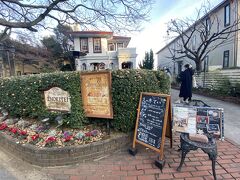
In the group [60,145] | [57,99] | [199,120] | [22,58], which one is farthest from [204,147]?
[22,58]

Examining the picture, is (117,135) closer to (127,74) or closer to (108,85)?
(108,85)

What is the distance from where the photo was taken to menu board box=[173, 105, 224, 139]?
105 inches

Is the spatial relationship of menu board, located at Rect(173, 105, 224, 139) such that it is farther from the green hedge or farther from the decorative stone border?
the decorative stone border

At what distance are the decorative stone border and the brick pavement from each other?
0.11m

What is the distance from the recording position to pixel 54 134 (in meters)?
3.57

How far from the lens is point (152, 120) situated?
319 centimetres

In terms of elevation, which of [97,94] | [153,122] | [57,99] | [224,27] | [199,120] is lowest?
[153,122]

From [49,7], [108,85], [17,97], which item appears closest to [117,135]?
[108,85]

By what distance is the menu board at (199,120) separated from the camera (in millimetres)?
2656

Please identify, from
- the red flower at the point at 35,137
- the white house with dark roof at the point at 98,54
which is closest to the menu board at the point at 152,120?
the red flower at the point at 35,137

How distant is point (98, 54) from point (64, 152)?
17.4 metres

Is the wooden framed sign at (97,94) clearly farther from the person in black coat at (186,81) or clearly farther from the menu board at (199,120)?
the person in black coat at (186,81)

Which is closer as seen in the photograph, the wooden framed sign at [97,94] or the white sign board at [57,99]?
the wooden framed sign at [97,94]

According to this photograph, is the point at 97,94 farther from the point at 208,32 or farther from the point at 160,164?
the point at 208,32
